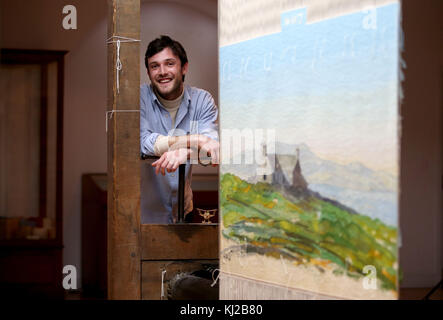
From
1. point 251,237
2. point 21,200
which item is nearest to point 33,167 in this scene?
point 21,200

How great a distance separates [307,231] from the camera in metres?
1.79

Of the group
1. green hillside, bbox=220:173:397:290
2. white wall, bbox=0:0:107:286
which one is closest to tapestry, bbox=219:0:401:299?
green hillside, bbox=220:173:397:290

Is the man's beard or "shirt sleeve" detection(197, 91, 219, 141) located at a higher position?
the man's beard

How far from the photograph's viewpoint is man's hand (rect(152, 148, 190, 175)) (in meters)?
2.14

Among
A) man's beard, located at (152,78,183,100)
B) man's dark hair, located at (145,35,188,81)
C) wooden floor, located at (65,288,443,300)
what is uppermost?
man's dark hair, located at (145,35,188,81)

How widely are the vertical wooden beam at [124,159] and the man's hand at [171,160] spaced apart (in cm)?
8

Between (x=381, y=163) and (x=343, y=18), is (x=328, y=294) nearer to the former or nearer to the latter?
(x=381, y=163)

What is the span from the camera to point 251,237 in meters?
1.93

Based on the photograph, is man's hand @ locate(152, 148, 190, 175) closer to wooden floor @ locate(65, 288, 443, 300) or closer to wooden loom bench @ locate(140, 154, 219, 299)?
wooden loom bench @ locate(140, 154, 219, 299)

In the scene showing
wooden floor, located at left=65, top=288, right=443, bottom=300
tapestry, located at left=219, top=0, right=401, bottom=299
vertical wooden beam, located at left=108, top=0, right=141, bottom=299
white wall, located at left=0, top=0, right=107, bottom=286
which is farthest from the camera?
wooden floor, located at left=65, top=288, right=443, bottom=300

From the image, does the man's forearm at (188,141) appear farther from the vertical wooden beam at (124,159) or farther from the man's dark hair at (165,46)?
the man's dark hair at (165,46)

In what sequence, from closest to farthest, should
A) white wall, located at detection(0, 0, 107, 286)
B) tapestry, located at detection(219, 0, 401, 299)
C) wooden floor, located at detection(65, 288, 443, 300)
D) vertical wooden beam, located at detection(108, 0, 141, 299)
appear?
1. tapestry, located at detection(219, 0, 401, 299)
2. vertical wooden beam, located at detection(108, 0, 141, 299)
3. white wall, located at detection(0, 0, 107, 286)
4. wooden floor, located at detection(65, 288, 443, 300)

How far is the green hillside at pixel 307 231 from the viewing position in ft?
5.39

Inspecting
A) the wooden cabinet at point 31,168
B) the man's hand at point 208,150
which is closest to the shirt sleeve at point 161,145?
the man's hand at point 208,150
